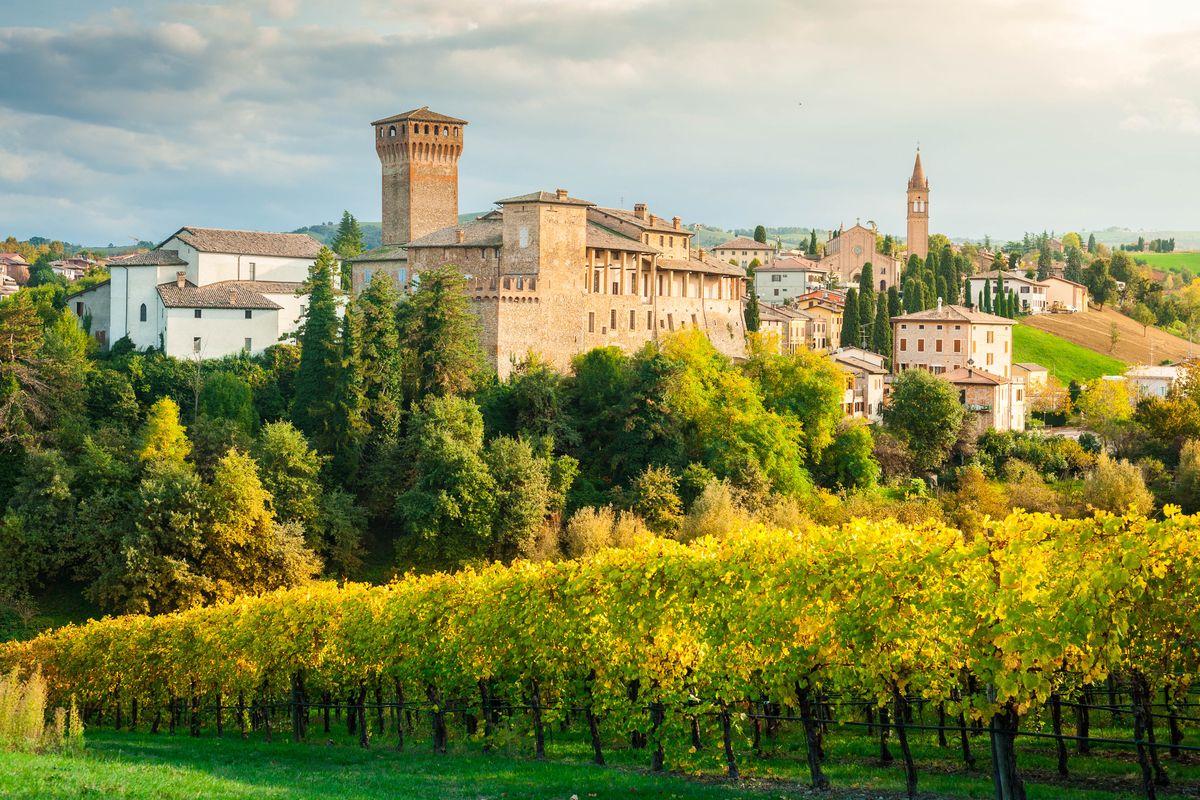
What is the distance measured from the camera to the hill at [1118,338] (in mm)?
119000

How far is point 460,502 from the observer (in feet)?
186

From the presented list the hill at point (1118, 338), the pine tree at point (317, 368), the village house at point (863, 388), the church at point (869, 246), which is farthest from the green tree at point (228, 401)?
the church at point (869, 246)

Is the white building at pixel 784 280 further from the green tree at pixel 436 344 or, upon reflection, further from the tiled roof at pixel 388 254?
the green tree at pixel 436 344

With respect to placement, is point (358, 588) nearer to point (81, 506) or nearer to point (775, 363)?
point (81, 506)

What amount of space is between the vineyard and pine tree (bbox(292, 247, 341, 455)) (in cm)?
2055

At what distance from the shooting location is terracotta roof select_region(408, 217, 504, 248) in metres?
70.9

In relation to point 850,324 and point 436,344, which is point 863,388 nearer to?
point 850,324

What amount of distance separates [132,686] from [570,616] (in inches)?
682

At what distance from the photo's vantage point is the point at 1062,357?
11212 cm

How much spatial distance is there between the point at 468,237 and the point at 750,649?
46.5 metres

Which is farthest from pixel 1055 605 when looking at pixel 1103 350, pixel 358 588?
pixel 1103 350

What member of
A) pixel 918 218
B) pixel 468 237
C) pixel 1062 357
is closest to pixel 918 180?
pixel 918 218

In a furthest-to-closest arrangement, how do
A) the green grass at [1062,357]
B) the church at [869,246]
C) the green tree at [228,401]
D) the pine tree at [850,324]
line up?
the church at [869,246] < the green grass at [1062,357] < the pine tree at [850,324] < the green tree at [228,401]

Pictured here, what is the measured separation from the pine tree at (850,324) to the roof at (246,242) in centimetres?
A: 3947
